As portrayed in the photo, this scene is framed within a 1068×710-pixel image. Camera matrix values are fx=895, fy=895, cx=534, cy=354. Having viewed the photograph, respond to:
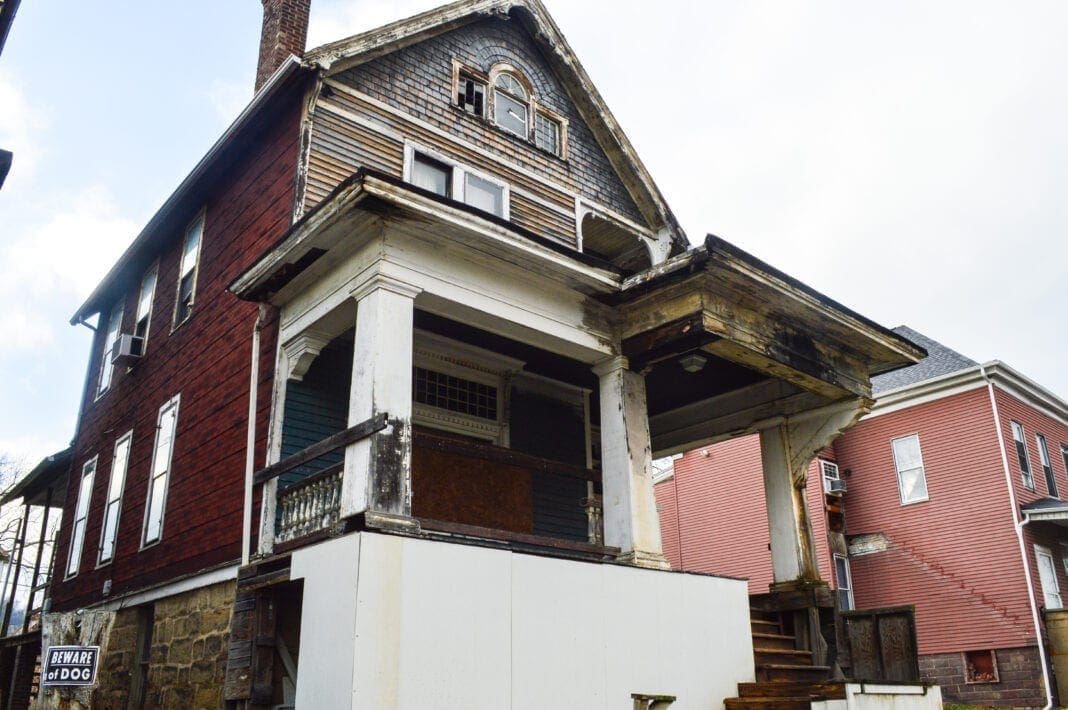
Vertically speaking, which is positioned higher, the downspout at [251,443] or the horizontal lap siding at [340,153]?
the horizontal lap siding at [340,153]

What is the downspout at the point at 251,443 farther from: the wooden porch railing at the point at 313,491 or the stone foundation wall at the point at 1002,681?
the stone foundation wall at the point at 1002,681

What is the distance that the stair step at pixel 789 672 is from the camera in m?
8.80

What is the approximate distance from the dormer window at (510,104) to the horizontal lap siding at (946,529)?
1126 cm

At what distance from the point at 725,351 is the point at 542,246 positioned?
2.21m

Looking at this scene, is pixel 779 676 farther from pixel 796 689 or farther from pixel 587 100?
pixel 587 100

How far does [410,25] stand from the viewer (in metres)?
11.9

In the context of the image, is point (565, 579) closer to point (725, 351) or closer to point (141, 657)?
point (725, 351)

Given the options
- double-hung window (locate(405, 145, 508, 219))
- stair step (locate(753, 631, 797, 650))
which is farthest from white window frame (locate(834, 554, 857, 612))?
double-hung window (locate(405, 145, 508, 219))

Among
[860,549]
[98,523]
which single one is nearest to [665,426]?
[98,523]

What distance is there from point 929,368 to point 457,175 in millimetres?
16037

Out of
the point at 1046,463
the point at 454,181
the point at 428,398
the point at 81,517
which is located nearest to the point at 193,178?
the point at 454,181

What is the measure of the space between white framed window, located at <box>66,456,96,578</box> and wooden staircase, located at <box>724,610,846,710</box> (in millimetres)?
10936

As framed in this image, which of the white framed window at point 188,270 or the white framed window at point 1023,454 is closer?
the white framed window at point 188,270

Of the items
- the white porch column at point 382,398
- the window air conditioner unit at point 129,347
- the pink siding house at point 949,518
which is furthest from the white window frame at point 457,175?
the pink siding house at point 949,518
